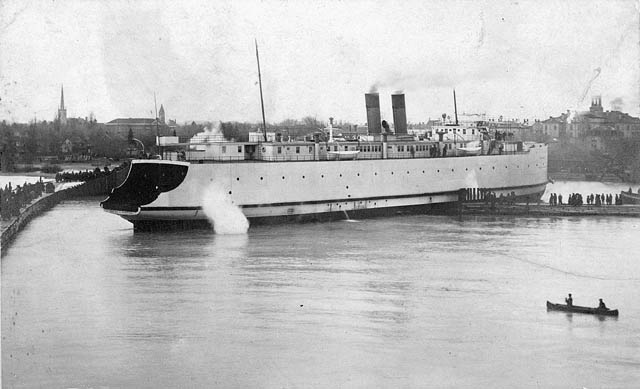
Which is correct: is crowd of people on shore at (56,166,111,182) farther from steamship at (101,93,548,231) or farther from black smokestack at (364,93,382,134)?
steamship at (101,93,548,231)

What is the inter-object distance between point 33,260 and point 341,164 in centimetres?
1168

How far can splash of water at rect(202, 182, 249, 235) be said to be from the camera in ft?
86.0

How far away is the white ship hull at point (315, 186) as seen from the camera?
25797 millimetres

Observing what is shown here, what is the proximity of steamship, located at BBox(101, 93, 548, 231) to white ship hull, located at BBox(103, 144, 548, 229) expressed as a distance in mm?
31

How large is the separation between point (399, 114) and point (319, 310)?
20068 millimetres

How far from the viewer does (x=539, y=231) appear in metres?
26.5

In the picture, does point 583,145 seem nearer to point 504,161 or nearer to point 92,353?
point 504,161

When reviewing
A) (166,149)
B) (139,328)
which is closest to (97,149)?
(166,149)

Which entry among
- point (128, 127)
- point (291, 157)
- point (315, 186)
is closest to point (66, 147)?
point (128, 127)

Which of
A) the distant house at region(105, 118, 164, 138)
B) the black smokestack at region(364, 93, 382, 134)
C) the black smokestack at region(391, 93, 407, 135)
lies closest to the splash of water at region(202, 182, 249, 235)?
the black smokestack at region(364, 93, 382, 134)

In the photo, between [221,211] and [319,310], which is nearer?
[319,310]

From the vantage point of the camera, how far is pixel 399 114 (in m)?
35.0

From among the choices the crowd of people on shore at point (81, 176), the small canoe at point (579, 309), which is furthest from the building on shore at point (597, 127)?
the small canoe at point (579, 309)

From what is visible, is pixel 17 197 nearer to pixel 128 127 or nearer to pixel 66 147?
pixel 66 147
